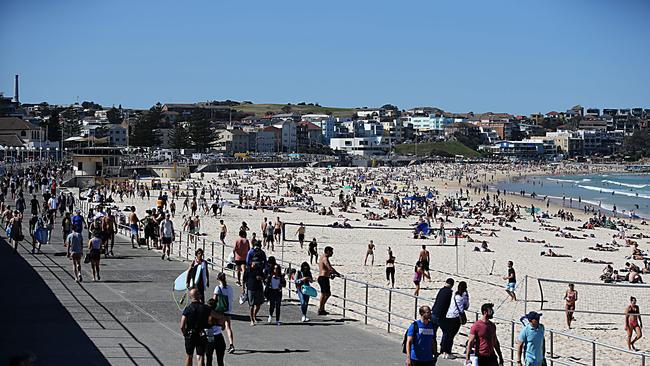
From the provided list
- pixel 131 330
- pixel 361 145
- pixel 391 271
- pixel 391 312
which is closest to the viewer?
pixel 131 330

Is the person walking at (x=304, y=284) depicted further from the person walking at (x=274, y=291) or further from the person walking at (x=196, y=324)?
the person walking at (x=196, y=324)

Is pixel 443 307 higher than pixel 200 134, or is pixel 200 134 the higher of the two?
pixel 200 134

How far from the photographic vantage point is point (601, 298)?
15016 mm

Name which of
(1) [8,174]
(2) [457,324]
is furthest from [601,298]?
(1) [8,174]

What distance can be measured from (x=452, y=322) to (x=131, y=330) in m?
3.33

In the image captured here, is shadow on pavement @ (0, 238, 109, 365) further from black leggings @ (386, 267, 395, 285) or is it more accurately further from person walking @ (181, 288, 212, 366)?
black leggings @ (386, 267, 395, 285)

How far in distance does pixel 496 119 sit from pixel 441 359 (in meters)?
189

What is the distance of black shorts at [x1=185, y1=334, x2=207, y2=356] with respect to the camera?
22.8 feet

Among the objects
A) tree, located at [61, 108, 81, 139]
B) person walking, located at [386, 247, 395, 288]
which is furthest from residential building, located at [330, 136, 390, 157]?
person walking, located at [386, 247, 395, 288]

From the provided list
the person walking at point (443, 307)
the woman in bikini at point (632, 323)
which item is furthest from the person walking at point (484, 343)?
the woman in bikini at point (632, 323)

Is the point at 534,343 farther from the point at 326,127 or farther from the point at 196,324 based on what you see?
the point at 326,127

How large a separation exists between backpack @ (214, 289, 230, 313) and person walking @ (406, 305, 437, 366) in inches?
79.1

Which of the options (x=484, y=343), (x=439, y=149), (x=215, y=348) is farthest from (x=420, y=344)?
(x=439, y=149)

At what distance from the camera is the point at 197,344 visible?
6.95 metres
